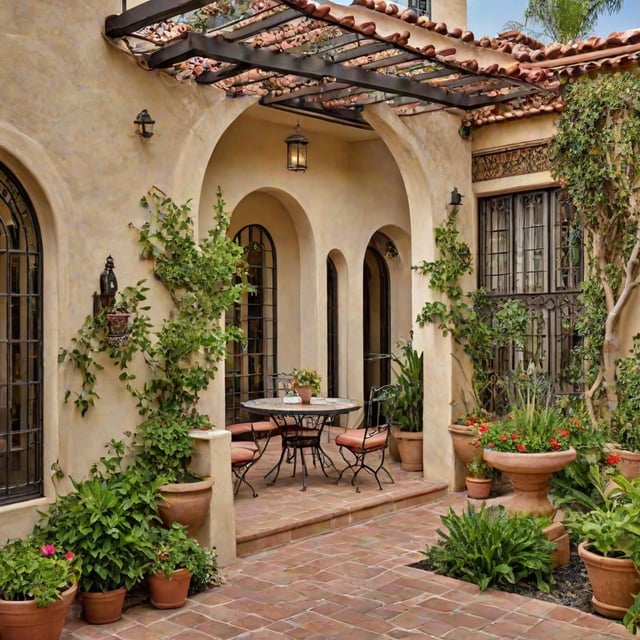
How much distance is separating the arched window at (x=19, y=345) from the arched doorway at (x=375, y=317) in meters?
7.12

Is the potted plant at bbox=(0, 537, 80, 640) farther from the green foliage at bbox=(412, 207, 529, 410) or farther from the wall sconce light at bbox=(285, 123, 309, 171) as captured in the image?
the wall sconce light at bbox=(285, 123, 309, 171)

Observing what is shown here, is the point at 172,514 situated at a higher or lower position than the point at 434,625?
higher

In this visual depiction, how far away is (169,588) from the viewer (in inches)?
231

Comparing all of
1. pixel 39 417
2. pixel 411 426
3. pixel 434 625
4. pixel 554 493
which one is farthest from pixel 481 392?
pixel 39 417

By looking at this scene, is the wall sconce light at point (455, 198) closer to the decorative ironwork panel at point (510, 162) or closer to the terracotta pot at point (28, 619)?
the decorative ironwork panel at point (510, 162)

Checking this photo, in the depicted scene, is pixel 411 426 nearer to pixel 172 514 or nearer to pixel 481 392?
pixel 481 392

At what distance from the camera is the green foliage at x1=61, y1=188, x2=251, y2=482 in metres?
6.59

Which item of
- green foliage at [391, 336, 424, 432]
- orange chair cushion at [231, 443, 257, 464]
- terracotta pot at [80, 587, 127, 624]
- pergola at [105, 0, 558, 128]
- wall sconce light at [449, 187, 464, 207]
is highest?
pergola at [105, 0, 558, 128]

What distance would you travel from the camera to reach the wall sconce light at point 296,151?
9.98 metres

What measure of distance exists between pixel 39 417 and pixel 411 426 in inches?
193

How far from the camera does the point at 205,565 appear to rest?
6246 millimetres

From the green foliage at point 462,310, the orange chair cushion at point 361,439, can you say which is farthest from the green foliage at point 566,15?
the orange chair cushion at point 361,439

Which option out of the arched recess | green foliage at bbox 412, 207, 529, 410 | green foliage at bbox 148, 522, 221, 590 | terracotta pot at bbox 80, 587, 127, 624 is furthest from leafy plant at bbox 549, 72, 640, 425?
terracotta pot at bbox 80, 587, 127, 624

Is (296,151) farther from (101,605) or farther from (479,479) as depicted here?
(101,605)
